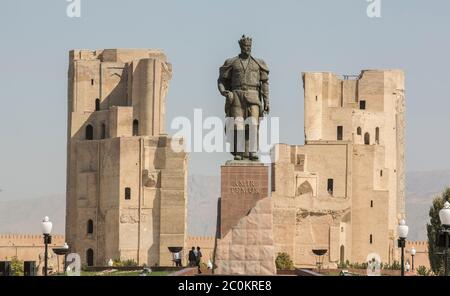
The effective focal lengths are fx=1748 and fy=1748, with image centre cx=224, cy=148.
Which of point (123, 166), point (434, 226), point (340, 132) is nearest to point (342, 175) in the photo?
point (340, 132)

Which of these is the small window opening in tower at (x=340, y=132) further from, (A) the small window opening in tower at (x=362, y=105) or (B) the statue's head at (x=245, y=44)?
(B) the statue's head at (x=245, y=44)

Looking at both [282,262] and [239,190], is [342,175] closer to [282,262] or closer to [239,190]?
[282,262]

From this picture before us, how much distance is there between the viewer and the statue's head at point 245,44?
112 feet

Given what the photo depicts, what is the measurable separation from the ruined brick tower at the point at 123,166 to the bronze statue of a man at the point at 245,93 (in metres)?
57.8

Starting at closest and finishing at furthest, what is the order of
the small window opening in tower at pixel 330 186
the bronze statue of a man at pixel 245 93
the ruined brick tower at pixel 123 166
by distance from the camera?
the bronze statue of a man at pixel 245 93
the ruined brick tower at pixel 123 166
the small window opening in tower at pixel 330 186

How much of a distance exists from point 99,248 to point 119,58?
11214mm

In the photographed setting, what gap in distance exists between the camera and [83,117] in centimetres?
9869

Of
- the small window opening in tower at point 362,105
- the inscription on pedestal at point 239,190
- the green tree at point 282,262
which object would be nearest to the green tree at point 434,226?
the green tree at point 282,262

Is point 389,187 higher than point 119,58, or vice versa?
point 119,58

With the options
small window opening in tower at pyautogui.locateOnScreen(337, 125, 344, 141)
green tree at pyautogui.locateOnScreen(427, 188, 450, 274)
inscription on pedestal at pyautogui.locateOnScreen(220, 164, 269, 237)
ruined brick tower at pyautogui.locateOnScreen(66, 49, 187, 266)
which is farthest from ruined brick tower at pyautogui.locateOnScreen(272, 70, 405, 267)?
inscription on pedestal at pyautogui.locateOnScreen(220, 164, 269, 237)

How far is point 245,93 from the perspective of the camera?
1341 inches

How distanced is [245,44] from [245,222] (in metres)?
3.61
